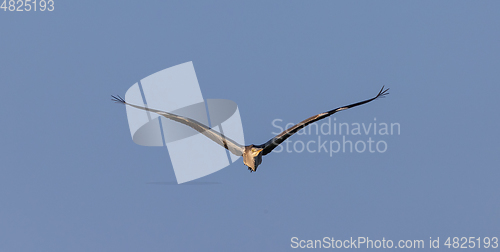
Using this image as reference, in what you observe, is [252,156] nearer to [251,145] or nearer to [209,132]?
[251,145]

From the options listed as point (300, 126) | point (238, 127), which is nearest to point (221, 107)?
point (238, 127)

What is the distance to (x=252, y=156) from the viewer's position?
593 inches

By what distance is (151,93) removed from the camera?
634 inches

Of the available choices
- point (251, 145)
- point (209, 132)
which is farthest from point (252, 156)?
point (209, 132)

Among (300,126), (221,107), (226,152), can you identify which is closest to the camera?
(300,126)

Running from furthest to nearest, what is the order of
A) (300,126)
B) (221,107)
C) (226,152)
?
(221,107) < (226,152) < (300,126)

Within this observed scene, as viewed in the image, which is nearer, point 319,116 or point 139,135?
point 319,116

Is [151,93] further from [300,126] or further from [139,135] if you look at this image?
[300,126]

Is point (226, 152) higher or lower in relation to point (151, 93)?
lower

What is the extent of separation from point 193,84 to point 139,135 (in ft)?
7.85

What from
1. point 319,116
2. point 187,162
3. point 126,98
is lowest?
point 187,162

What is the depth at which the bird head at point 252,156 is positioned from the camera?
49.3 ft

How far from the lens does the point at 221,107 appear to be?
1823 centimetres

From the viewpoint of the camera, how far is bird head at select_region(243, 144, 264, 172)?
15.0 metres
